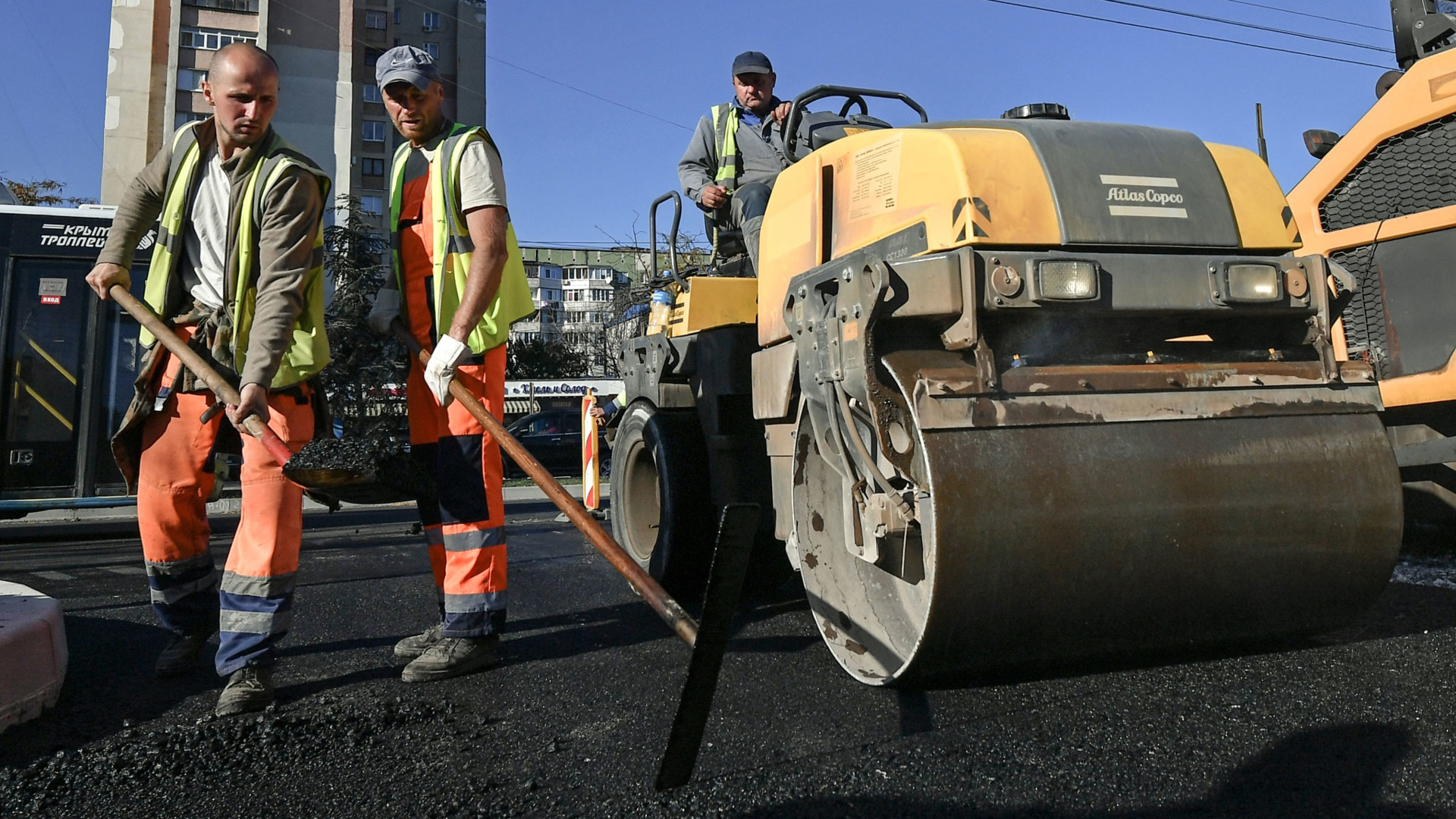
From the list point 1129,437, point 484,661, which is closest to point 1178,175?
point 1129,437

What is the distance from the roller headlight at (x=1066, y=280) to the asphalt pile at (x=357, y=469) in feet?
5.95

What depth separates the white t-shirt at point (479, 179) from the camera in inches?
126

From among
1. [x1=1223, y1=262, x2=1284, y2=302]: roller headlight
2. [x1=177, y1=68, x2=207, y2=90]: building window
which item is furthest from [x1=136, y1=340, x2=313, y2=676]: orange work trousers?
[x1=177, y1=68, x2=207, y2=90]: building window

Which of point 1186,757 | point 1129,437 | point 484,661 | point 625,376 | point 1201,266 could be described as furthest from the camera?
point 625,376

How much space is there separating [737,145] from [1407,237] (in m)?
2.88

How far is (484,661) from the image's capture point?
10.2 feet

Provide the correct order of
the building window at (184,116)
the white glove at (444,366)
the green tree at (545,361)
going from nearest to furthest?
the white glove at (444,366)
the building window at (184,116)
the green tree at (545,361)

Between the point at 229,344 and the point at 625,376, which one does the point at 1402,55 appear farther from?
the point at 229,344

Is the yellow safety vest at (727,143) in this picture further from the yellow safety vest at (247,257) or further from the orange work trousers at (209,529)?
the orange work trousers at (209,529)

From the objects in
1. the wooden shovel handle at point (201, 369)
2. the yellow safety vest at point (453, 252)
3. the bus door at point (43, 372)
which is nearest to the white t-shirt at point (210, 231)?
the wooden shovel handle at point (201, 369)

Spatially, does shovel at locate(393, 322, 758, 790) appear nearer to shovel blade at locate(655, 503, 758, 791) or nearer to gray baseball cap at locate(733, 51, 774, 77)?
shovel blade at locate(655, 503, 758, 791)

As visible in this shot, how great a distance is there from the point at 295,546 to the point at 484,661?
2.17 feet

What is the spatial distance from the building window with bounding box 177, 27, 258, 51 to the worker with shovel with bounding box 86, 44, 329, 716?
1584 inches

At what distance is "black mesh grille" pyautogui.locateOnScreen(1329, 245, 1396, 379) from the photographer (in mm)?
4152
